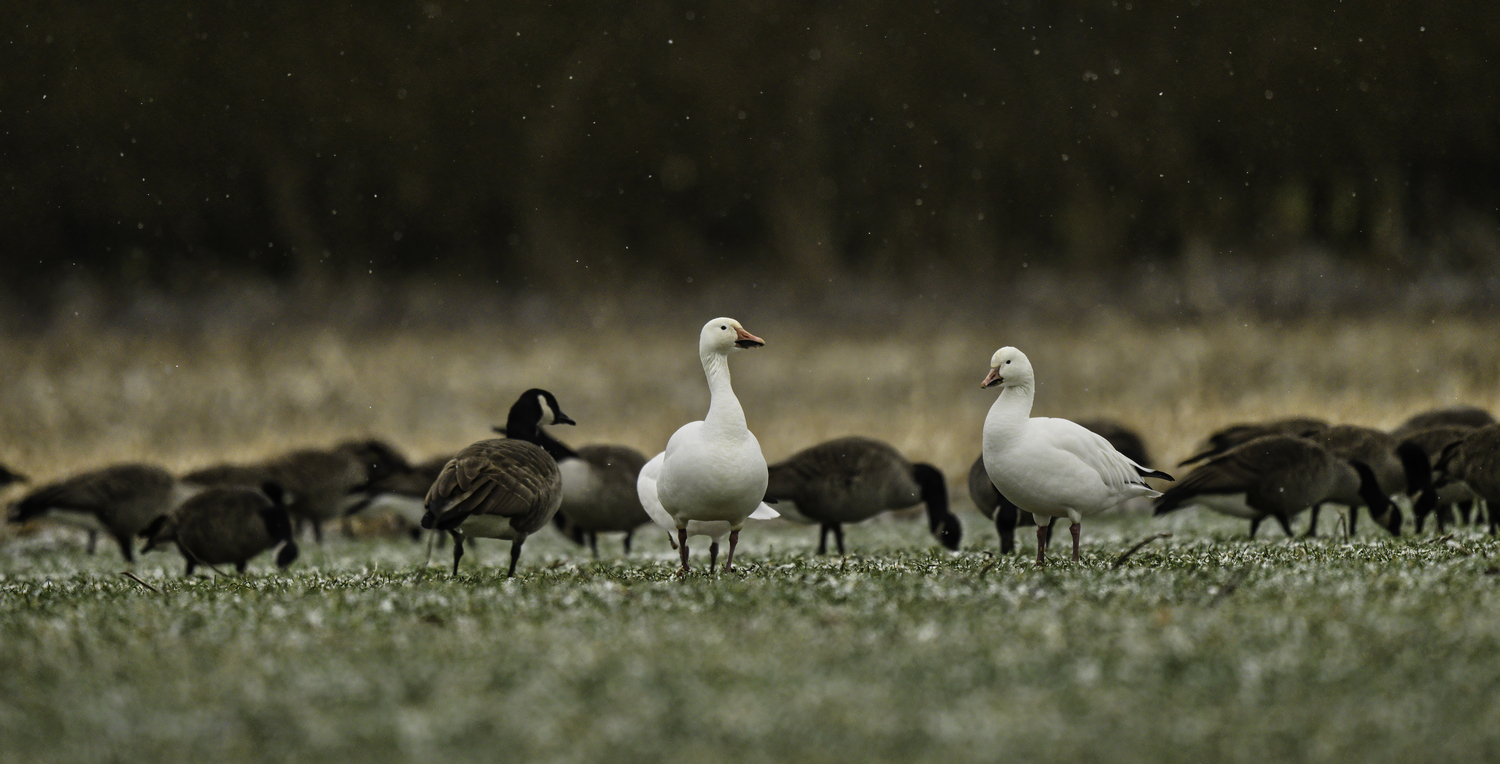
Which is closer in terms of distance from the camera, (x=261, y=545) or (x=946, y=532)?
(x=261, y=545)

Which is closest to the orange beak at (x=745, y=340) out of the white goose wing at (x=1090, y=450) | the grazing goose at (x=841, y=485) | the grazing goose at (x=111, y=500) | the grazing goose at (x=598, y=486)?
the white goose wing at (x=1090, y=450)

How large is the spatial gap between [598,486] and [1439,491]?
35.5 feet

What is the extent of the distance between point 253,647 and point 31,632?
210cm

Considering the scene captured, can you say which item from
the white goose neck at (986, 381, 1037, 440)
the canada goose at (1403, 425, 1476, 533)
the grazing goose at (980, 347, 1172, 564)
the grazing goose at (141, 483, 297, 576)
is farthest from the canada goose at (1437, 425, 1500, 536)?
the grazing goose at (141, 483, 297, 576)

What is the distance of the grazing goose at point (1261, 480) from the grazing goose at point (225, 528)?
9.81m

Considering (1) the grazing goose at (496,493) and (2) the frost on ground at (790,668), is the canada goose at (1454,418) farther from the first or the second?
(1) the grazing goose at (496,493)

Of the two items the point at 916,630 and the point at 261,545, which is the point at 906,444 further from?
the point at 916,630

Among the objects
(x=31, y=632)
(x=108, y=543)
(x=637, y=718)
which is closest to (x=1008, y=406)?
(x=637, y=718)

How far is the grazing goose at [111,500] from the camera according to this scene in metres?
16.9

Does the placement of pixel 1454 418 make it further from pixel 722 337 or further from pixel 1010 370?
pixel 722 337

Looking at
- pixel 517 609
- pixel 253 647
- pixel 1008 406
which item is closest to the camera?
pixel 253 647

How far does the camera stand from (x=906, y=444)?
Answer: 24703 millimetres

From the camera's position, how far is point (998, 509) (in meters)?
14.1

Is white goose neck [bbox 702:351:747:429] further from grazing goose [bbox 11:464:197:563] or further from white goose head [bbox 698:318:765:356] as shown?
grazing goose [bbox 11:464:197:563]
